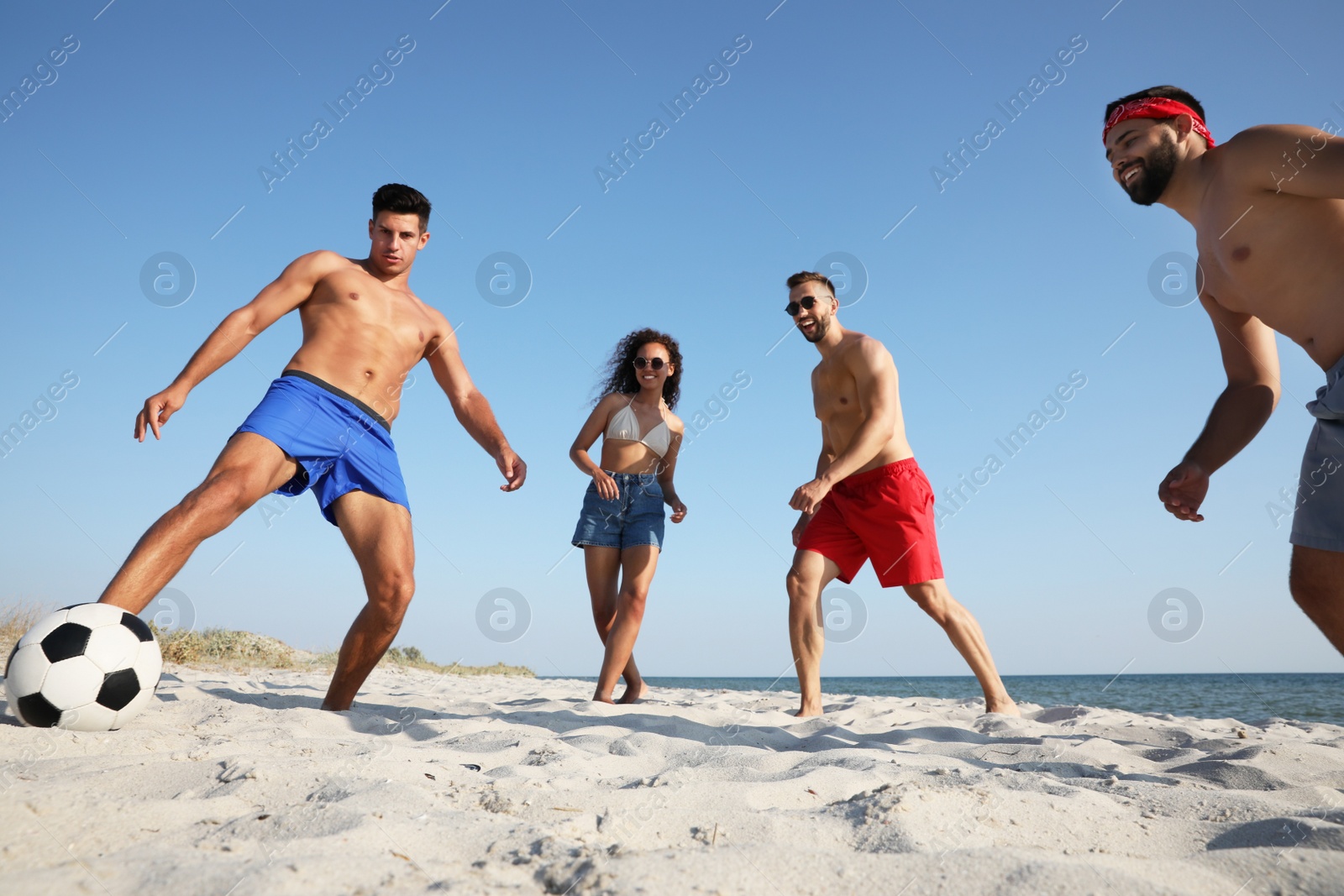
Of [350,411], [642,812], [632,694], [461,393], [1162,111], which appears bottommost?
[642,812]

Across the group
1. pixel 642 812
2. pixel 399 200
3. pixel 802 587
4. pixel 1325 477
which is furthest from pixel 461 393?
pixel 1325 477

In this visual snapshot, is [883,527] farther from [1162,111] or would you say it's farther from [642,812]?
[642,812]

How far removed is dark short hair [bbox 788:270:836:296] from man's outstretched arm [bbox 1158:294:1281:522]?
217 cm

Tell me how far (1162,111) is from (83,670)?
3.88 meters

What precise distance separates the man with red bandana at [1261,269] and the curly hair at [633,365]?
3.20m

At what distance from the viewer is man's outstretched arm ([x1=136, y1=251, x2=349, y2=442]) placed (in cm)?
291

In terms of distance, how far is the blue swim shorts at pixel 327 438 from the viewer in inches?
129

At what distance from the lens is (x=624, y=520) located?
4.74 metres

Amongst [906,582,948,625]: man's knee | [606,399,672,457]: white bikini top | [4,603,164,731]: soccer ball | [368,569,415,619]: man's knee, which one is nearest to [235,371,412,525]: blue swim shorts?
[368,569,415,619]: man's knee

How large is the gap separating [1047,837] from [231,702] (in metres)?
3.53

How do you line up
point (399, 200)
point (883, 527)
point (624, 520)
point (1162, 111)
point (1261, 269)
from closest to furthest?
point (1261, 269) < point (1162, 111) < point (399, 200) < point (883, 527) < point (624, 520)

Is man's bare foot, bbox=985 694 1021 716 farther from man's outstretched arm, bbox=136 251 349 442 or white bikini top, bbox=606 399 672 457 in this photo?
man's outstretched arm, bbox=136 251 349 442

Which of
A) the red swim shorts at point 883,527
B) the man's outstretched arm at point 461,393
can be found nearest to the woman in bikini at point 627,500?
the man's outstretched arm at point 461,393

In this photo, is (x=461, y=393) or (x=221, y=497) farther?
(x=461, y=393)
